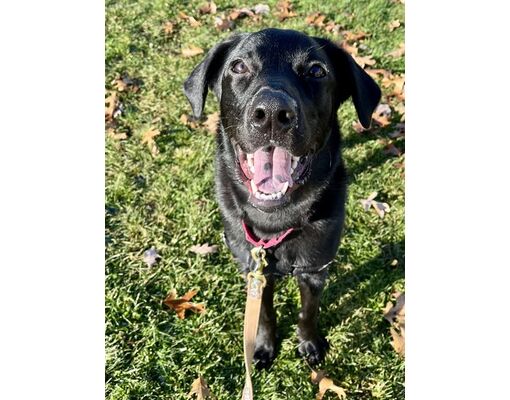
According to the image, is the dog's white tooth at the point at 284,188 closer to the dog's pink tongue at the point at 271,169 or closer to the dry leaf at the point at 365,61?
the dog's pink tongue at the point at 271,169

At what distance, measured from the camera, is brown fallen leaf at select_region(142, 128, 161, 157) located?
4.50m

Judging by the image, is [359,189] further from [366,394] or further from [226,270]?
[366,394]

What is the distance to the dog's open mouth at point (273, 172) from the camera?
2410 mm

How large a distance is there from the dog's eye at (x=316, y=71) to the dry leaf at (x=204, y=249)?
1789mm

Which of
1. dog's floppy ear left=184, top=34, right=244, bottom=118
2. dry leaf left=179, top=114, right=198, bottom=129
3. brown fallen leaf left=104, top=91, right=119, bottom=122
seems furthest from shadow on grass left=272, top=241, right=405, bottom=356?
brown fallen leaf left=104, top=91, right=119, bottom=122

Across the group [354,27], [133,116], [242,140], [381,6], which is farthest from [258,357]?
[381,6]

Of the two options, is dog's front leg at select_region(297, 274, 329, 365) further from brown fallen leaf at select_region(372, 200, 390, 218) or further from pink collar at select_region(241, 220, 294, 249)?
brown fallen leaf at select_region(372, 200, 390, 218)

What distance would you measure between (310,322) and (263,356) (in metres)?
0.41

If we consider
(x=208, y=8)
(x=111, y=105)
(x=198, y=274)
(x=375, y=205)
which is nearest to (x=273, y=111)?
(x=198, y=274)

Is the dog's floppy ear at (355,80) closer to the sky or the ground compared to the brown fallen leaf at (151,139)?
closer to the sky

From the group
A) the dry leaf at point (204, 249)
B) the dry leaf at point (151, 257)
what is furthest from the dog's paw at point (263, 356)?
the dry leaf at point (151, 257)

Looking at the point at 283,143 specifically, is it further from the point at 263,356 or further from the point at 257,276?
the point at 263,356

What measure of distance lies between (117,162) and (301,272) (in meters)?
2.39

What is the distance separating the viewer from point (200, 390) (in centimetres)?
306
